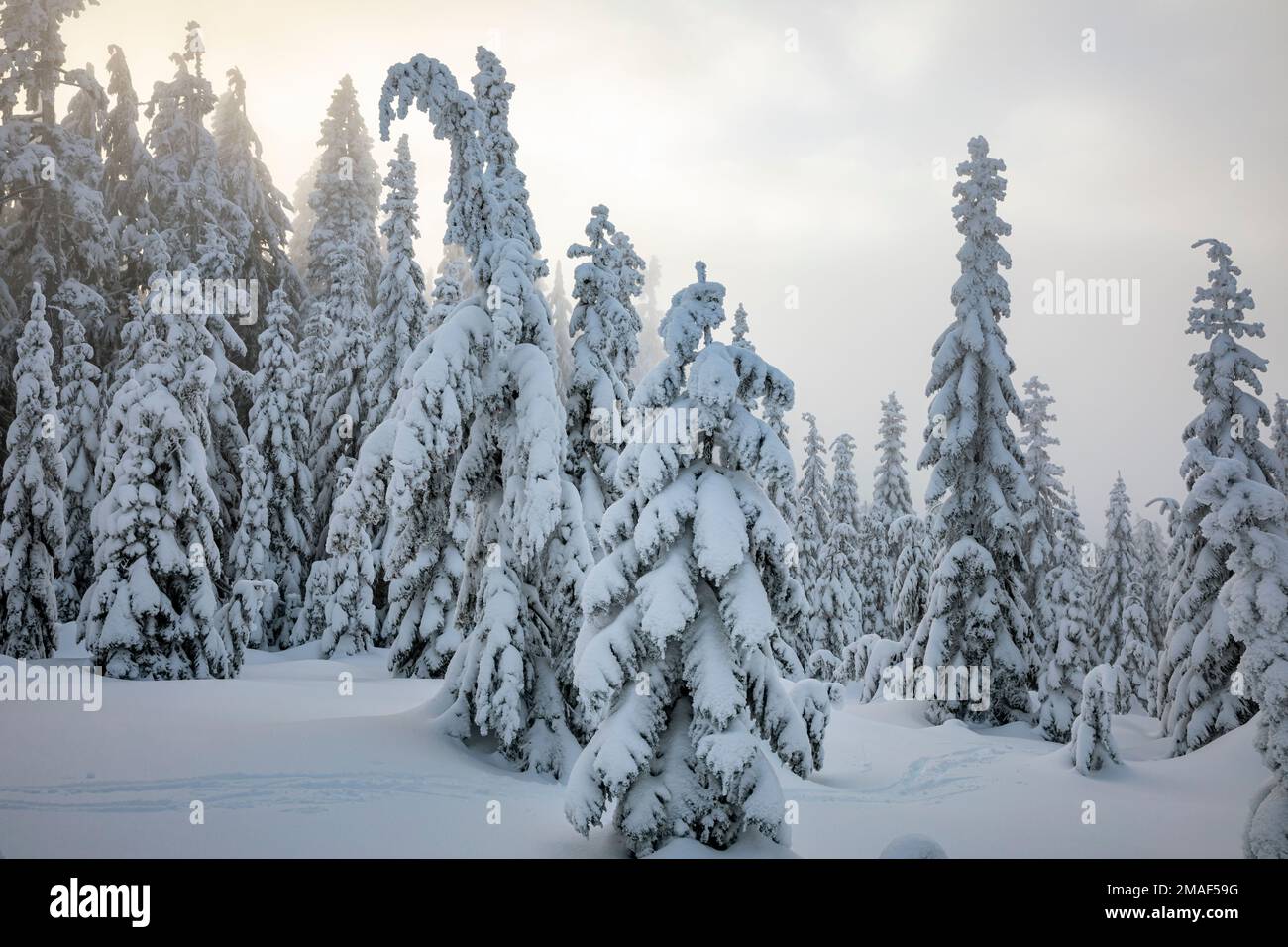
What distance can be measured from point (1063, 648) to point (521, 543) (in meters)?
18.3

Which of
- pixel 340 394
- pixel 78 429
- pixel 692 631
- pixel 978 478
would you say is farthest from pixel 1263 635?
pixel 78 429

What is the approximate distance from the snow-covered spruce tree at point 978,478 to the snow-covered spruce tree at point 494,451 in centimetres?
1213

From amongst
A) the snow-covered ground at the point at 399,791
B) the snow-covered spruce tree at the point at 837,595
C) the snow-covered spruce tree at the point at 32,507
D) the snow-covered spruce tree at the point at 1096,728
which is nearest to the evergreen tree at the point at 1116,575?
the snow-covered spruce tree at the point at 837,595

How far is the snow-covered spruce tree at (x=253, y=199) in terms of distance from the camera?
39.2 metres

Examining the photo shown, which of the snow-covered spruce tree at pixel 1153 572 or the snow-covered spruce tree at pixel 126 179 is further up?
the snow-covered spruce tree at pixel 126 179

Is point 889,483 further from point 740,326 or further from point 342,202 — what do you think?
point 342,202

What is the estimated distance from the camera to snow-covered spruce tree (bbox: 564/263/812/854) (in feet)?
27.1

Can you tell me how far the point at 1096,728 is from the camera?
1550 centimetres

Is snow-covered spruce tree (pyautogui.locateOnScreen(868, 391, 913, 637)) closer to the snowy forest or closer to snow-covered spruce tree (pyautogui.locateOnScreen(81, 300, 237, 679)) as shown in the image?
the snowy forest

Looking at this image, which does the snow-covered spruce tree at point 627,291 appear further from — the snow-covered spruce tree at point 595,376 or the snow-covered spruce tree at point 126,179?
the snow-covered spruce tree at point 126,179

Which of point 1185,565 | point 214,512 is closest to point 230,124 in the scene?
point 214,512

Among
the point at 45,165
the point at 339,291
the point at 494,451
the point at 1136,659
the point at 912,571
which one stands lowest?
the point at 1136,659

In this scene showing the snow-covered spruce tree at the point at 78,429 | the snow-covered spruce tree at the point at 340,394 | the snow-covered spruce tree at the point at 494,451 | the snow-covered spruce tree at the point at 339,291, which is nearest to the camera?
the snow-covered spruce tree at the point at 494,451
